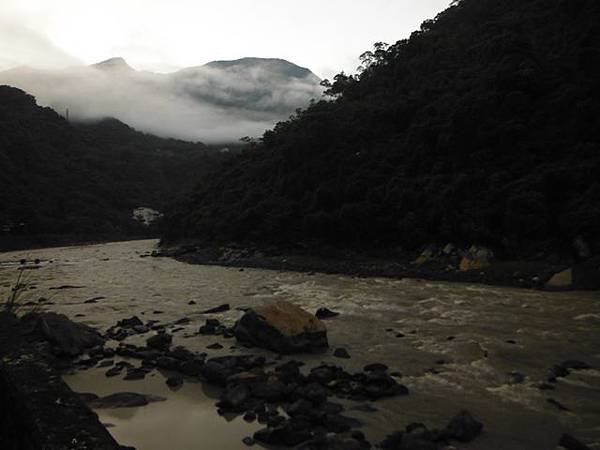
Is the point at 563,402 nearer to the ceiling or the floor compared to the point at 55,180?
nearer to the floor

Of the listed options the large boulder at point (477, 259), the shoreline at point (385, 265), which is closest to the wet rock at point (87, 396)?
the shoreline at point (385, 265)

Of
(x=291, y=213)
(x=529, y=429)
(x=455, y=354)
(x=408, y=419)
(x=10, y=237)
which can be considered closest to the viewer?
(x=529, y=429)

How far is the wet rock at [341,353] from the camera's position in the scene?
39.2 feet

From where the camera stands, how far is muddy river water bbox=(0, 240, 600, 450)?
7.82 m

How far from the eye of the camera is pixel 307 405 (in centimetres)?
827

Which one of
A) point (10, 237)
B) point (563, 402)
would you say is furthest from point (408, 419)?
point (10, 237)

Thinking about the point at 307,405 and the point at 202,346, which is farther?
the point at 202,346

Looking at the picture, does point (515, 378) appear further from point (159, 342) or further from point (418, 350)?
point (159, 342)

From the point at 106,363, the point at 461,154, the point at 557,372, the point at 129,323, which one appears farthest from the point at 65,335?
the point at 461,154

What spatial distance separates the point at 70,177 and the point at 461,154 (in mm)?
98110

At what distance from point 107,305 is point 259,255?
74.1ft

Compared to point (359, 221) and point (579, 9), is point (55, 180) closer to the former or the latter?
point (359, 221)

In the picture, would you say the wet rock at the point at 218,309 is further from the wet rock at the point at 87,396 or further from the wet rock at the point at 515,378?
the wet rock at the point at 515,378

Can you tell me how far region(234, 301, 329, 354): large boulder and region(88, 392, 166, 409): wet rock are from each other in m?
3.79
